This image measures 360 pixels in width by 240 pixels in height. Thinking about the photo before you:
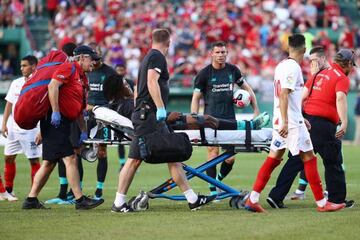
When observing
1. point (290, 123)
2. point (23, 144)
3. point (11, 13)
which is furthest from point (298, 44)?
point (11, 13)

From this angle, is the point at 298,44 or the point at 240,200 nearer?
the point at 298,44

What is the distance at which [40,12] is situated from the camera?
3653 centimetres

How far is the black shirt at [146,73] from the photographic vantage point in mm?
12523

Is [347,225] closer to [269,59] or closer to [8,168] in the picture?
[8,168]

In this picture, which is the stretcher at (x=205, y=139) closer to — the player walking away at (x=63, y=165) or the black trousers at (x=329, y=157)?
the player walking away at (x=63, y=165)

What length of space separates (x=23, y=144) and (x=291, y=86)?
17.2 feet

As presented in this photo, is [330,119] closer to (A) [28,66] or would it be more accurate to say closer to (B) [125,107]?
(B) [125,107]

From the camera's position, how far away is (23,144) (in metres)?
16.0

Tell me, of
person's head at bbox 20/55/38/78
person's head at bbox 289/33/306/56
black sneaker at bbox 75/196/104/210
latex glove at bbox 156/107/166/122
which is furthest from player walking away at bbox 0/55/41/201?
person's head at bbox 289/33/306/56

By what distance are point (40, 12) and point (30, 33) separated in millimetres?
1642

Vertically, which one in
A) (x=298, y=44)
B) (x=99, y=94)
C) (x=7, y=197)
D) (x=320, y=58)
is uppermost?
(x=298, y=44)

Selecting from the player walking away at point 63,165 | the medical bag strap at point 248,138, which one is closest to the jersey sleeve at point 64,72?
the player walking away at point 63,165

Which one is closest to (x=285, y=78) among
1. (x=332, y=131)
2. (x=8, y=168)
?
(x=332, y=131)

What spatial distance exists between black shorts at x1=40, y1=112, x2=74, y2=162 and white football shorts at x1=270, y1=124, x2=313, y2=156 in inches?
99.9
